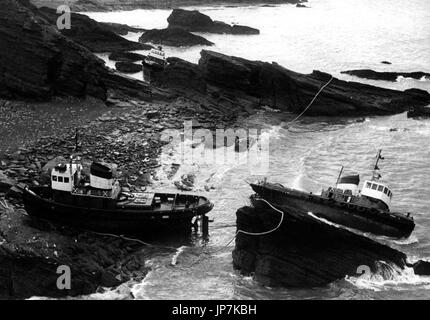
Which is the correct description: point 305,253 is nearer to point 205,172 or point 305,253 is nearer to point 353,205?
point 353,205

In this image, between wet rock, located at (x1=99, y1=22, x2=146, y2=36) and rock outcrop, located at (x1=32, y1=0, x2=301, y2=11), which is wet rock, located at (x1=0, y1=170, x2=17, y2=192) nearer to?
wet rock, located at (x1=99, y1=22, x2=146, y2=36)

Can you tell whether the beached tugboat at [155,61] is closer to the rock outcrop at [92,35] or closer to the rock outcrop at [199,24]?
the rock outcrop at [92,35]

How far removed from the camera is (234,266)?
1289 inches

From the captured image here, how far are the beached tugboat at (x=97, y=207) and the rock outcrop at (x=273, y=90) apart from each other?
95.4 feet

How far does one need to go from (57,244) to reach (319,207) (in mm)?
19163

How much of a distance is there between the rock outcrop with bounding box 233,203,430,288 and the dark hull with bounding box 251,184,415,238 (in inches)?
249

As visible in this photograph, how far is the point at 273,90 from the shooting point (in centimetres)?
6481

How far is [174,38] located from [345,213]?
6404 centimetres

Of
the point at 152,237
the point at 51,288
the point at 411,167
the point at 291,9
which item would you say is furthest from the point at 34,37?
the point at 291,9

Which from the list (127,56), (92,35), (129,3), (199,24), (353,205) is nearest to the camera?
(353,205)

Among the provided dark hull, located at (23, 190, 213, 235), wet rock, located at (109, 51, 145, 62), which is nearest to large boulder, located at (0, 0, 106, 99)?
wet rock, located at (109, 51, 145, 62)

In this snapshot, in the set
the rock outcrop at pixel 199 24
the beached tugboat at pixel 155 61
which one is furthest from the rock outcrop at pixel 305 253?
the rock outcrop at pixel 199 24

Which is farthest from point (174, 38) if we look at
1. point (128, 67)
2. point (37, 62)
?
point (37, 62)
